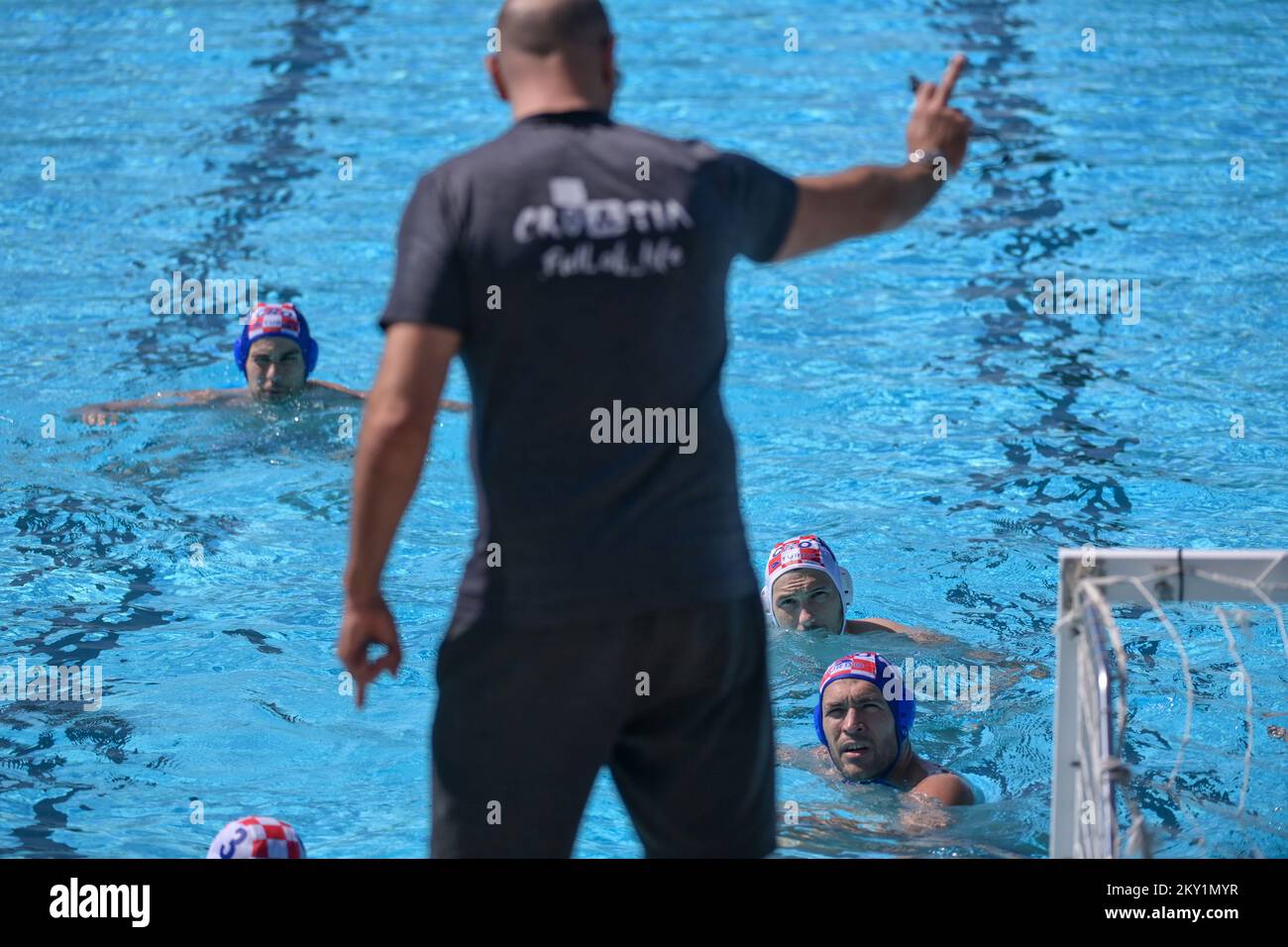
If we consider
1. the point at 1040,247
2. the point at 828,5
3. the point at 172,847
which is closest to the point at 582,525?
the point at 172,847

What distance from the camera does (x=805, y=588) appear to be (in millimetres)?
5594

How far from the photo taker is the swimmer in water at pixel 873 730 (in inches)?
186

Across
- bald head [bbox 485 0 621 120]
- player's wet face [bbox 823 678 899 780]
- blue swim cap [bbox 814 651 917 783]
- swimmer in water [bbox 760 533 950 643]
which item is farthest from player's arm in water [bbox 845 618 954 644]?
bald head [bbox 485 0 621 120]

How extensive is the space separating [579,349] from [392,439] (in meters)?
0.31

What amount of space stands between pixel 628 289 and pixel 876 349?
233 inches

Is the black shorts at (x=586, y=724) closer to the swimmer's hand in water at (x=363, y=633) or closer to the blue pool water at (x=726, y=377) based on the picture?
the swimmer's hand in water at (x=363, y=633)

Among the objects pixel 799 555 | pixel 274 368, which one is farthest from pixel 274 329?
pixel 799 555

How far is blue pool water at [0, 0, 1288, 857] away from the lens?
5035mm

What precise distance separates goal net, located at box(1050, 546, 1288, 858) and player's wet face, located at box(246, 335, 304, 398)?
3.83 metres

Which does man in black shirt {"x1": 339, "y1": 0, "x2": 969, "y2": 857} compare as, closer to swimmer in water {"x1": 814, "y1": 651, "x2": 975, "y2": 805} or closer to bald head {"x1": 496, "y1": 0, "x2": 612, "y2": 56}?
bald head {"x1": 496, "y1": 0, "x2": 612, "y2": 56}

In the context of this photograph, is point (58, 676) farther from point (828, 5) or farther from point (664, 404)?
point (828, 5)

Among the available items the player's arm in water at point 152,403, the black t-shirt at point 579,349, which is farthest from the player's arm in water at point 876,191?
the player's arm in water at point 152,403

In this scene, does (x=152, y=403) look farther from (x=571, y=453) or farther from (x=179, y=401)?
(x=571, y=453)

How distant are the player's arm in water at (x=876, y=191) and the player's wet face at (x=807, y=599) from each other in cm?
293
